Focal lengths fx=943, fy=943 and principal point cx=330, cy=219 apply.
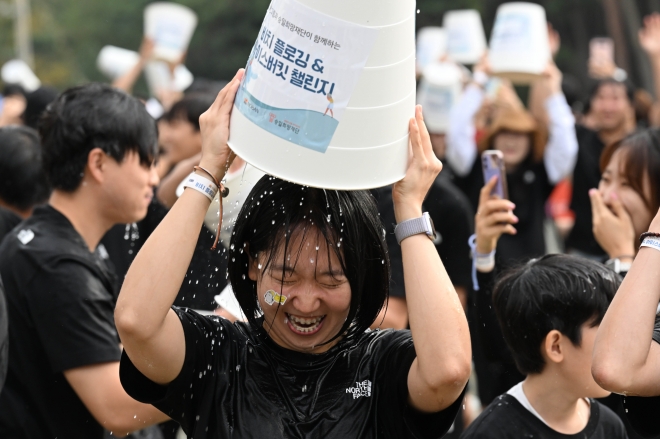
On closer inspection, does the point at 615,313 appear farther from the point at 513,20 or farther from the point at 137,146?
the point at 513,20

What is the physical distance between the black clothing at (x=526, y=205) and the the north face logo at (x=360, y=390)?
4410mm

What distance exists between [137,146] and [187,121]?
249 cm

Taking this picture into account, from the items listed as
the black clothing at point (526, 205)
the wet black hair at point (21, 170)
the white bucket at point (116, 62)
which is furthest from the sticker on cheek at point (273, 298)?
the white bucket at point (116, 62)

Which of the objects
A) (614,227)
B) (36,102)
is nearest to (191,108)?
(36,102)

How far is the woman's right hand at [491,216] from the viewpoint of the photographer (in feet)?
12.4

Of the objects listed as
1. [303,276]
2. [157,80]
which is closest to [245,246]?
[303,276]

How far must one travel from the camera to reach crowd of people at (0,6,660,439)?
250 centimetres

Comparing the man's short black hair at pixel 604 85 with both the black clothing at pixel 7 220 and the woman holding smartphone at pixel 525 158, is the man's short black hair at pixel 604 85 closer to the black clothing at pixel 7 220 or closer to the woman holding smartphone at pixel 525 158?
the woman holding smartphone at pixel 525 158

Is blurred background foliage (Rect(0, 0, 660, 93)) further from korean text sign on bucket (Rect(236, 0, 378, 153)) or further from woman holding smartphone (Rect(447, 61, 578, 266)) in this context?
korean text sign on bucket (Rect(236, 0, 378, 153))

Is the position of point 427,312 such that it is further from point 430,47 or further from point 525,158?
point 430,47

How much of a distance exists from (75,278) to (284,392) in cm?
130

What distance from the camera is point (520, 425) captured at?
326cm

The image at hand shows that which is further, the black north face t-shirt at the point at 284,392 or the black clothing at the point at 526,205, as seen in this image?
the black clothing at the point at 526,205

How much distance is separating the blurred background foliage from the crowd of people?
16860 millimetres
